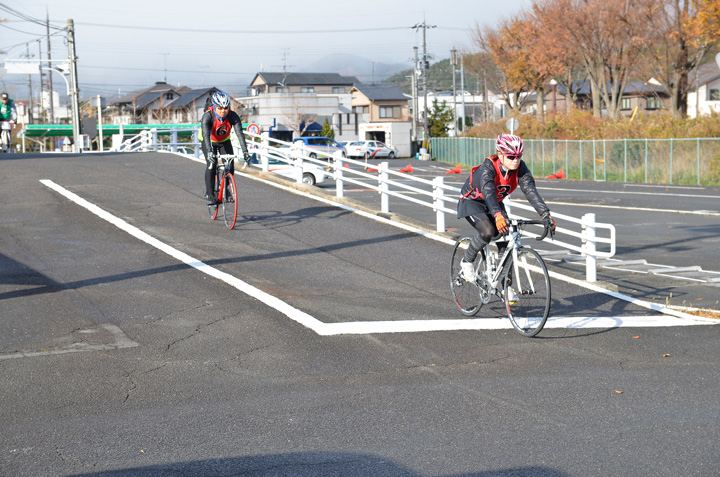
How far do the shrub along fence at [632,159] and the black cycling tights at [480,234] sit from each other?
99.9 ft

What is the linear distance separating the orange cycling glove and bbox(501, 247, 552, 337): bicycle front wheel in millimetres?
343

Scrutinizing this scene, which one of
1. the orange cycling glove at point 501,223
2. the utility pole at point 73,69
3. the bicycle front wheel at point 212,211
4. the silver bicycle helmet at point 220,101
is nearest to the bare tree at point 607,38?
the utility pole at point 73,69

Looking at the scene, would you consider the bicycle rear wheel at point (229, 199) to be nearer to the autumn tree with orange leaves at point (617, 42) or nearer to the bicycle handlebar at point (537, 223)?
the bicycle handlebar at point (537, 223)

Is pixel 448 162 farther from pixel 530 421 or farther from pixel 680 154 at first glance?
pixel 530 421

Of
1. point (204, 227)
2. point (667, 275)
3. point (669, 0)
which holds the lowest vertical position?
point (667, 275)

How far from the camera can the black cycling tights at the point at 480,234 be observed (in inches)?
311

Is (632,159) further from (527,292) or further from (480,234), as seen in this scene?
(527,292)

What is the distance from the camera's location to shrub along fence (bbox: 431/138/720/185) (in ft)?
118

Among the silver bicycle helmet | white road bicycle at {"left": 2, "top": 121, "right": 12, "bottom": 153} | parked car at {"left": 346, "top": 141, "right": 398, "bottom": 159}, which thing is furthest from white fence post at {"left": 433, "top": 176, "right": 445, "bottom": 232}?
parked car at {"left": 346, "top": 141, "right": 398, "bottom": 159}

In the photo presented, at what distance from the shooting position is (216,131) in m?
13.2

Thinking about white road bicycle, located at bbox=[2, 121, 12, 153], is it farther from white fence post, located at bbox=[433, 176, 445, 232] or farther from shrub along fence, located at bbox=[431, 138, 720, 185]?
shrub along fence, located at bbox=[431, 138, 720, 185]

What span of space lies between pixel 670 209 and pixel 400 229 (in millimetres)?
12620

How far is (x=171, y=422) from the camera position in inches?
205

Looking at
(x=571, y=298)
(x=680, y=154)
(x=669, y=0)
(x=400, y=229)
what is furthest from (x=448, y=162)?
(x=571, y=298)
